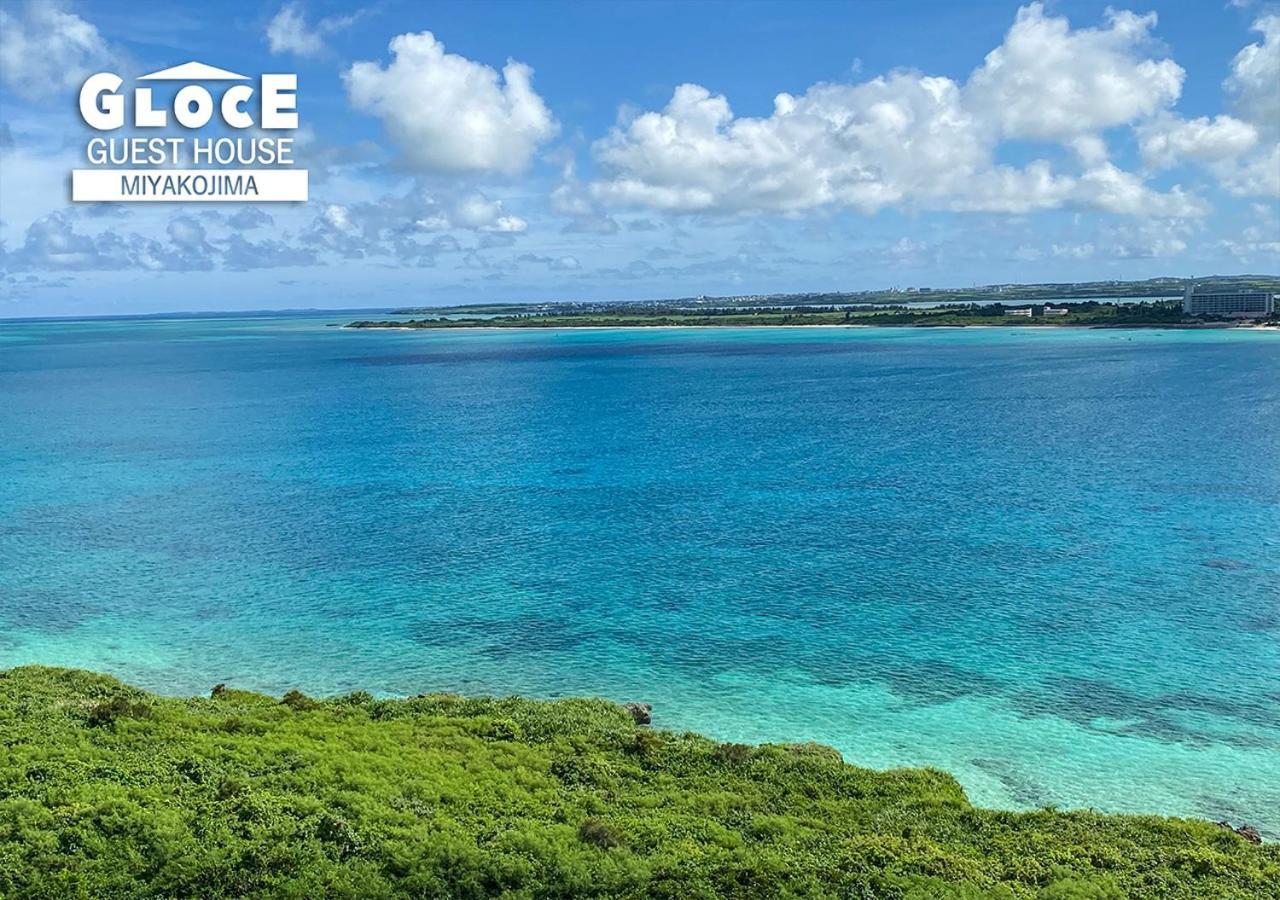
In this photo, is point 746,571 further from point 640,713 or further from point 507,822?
point 507,822

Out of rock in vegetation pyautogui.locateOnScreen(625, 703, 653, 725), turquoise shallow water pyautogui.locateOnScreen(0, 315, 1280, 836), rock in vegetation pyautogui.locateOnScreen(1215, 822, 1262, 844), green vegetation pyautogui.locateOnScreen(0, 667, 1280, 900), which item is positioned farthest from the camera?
turquoise shallow water pyautogui.locateOnScreen(0, 315, 1280, 836)

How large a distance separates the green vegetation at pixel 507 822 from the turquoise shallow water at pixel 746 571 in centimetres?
366

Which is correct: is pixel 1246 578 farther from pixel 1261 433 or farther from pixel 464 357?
pixel 464 357

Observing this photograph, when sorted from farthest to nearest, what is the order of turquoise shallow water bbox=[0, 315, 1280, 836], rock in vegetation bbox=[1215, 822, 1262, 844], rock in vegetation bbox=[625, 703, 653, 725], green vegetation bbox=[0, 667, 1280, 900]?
1. turquoise shallow water bbox=[0, 315, 1280, 836]
2. rock in vegetation bbox=[625, 703, 653, 725]
3. rock in vegetation bbox=[1215, 822, 1262, 844]
4. green vegetation bbox=[0, 667, 1280, 900]

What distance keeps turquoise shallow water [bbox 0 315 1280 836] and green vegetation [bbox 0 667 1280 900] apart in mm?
3662

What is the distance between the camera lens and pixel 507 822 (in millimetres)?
17516

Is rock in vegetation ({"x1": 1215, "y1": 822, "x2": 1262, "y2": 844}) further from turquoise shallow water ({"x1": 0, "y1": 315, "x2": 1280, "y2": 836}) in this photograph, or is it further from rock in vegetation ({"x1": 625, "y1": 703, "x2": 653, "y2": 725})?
rock in vegetation ({"x1": 625, "y1": 703, "x2": 653, "y2": 725})

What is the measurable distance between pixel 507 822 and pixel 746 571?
21941 millimetres

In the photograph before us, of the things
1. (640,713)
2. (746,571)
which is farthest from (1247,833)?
(746,571)

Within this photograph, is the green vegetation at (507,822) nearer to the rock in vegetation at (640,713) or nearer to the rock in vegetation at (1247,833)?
the rock in vegetation at (1247,833)

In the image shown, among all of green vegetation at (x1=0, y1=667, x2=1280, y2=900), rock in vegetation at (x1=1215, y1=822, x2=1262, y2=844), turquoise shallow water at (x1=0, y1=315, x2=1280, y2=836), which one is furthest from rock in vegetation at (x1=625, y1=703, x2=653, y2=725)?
rock in vegetation at (x1=1215, y1=822, x2=1262, y2=844)

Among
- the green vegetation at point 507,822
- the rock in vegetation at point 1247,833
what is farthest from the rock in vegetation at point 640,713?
the rock in vegetation at point 1247,833

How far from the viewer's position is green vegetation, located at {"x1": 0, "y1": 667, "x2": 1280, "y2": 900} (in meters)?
15.7

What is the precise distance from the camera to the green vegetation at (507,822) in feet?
51.4
